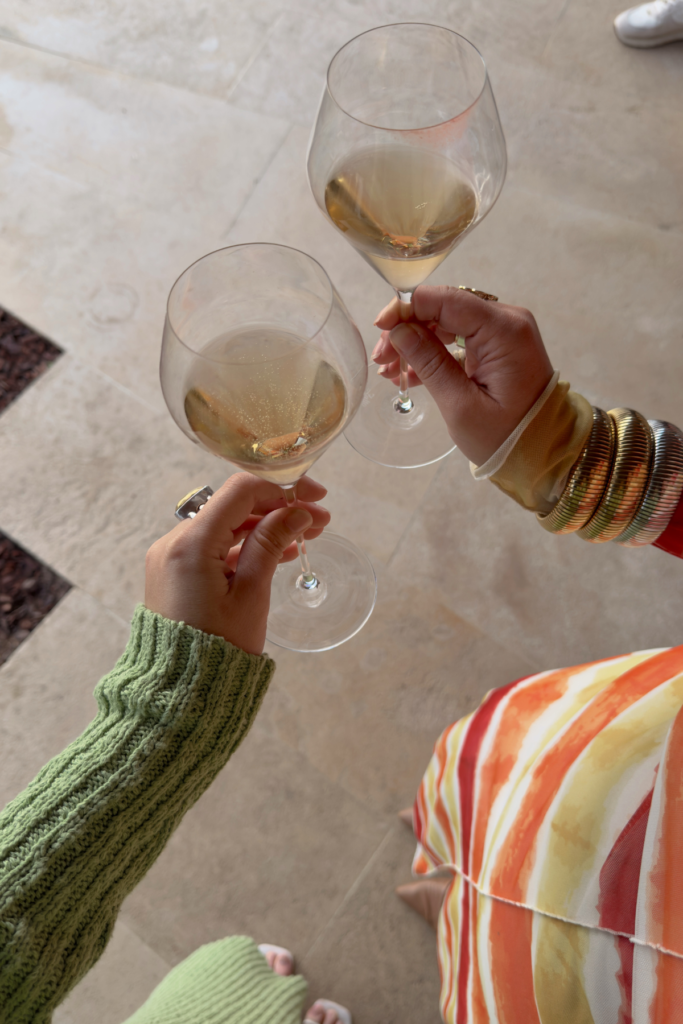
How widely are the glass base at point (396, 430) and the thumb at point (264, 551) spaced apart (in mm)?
482

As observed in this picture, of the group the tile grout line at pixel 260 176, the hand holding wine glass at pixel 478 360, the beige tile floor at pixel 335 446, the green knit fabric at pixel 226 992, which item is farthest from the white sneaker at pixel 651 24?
the green knit fabric at pixel 226 992

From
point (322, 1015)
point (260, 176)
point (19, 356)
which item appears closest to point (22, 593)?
point (19, 356)

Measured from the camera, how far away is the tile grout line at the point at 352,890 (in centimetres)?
105

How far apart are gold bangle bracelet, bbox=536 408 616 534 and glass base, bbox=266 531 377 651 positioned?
45 cm

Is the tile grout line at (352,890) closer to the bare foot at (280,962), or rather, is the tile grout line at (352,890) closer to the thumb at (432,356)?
the bare foot at (280,962)

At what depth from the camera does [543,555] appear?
3.93 ft

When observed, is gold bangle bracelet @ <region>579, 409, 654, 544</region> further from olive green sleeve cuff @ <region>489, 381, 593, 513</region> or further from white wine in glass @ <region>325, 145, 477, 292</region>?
white wine in glass @ <region>325, 145, 477, 292</region>

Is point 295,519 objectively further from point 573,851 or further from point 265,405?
point 573,851

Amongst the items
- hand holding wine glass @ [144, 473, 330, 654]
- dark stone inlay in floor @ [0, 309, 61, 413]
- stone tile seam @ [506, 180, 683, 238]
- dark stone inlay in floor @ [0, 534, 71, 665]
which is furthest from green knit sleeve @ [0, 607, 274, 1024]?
stone tile seam @ [506, 180, 683, 238]

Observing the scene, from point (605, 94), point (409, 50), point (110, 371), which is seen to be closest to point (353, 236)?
point (409, 50)

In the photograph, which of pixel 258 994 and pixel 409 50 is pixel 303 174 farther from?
pixel 258 994

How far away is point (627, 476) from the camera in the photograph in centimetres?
74

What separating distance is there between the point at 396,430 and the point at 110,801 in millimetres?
754

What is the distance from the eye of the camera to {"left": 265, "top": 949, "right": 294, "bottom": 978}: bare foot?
1017 mm
